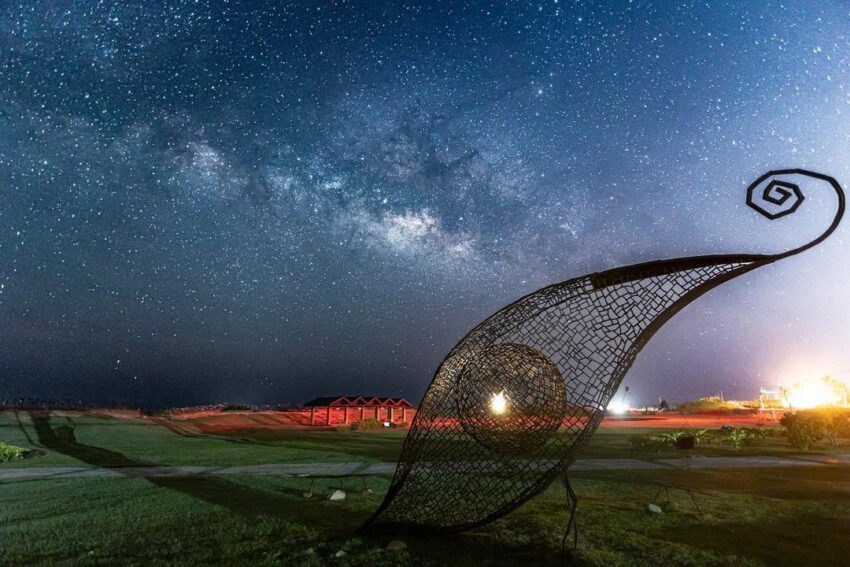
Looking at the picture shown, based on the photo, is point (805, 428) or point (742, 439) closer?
point (805, 428)

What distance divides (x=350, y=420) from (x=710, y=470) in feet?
113

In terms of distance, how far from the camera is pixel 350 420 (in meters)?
46.1

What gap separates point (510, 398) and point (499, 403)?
0.18m

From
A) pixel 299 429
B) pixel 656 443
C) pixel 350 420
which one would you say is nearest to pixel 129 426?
pixel 299 429

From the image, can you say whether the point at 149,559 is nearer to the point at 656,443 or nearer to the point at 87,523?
the point at 87,523

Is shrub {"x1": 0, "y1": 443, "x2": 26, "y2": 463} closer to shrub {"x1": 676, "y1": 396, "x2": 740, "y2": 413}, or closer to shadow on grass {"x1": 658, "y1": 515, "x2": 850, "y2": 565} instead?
shadow on grass {"x1": 658, "y1": 515, "x2": 850, "y2": 565}

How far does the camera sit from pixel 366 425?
138 feet

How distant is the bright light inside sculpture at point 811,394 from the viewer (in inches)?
2195

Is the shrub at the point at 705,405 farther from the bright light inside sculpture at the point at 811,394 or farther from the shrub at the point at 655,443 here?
the shrub at the point at 655,443

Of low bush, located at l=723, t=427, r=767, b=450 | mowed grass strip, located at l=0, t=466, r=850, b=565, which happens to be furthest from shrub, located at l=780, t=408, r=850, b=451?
mowed grass strip, located at l=0, t=466, r=850, b=565

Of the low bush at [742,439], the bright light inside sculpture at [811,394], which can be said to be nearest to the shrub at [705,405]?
the bright light inside sculpture at [811,394]

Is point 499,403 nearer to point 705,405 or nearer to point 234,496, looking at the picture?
Result: point 234,496

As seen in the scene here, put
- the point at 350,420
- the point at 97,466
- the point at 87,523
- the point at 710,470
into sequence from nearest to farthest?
the point at 87,523
the point at 710,470
the point at 97,466
the point at 350,420

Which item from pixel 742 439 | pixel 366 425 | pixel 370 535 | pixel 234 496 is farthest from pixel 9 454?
pixel 742 439
